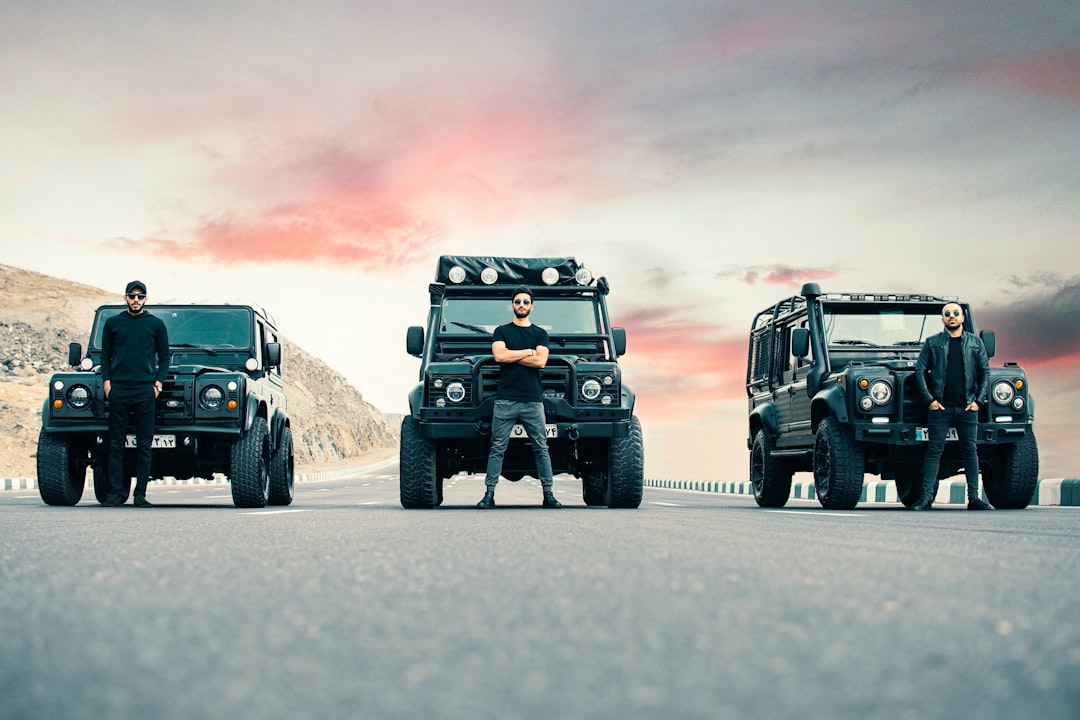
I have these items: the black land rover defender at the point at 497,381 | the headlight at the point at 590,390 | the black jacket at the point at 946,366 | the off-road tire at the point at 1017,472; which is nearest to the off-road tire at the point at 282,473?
the black land rover defender at the point at 497,381

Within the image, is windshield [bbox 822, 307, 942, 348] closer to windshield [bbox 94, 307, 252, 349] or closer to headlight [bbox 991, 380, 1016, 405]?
headlight [bbox 991, 380, 1016, 405]

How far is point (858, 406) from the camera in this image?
39.0ft

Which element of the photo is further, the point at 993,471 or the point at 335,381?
the point at 335,381

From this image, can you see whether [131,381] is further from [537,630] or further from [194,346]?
[537,630]

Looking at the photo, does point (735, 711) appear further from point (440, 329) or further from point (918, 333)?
point (918, 333)

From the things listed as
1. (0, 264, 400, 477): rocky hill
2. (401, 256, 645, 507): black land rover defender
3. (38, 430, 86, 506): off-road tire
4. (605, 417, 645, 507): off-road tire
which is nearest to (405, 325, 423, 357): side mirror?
(401, 256, 645, 507): black land rover defender

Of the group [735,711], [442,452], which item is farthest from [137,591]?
[442,452]

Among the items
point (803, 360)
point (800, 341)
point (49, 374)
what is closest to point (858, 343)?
point (803, 360)

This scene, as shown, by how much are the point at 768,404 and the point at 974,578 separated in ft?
35.3

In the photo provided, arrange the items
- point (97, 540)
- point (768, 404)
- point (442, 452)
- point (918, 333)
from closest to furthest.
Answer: point (97, 540) < point (442, 452) < point (918, 333) < point (768, 404)

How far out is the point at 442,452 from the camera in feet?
39.0

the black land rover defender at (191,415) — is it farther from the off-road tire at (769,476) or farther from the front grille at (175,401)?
the off-road tire at (769,476)

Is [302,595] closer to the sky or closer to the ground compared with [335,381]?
closer to the ground

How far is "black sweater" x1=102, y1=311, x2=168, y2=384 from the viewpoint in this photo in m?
11.6
